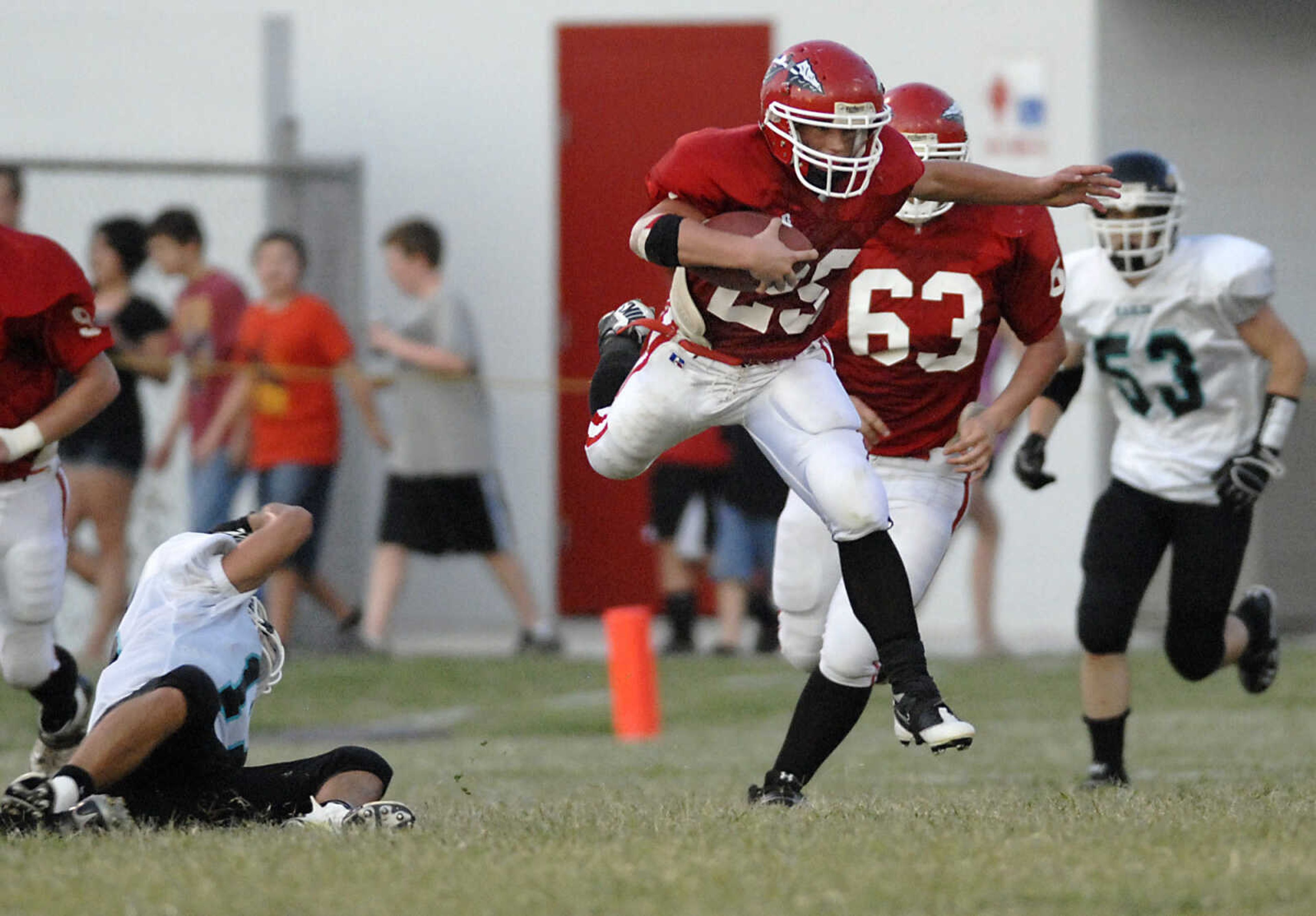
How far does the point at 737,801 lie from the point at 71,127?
770 cm

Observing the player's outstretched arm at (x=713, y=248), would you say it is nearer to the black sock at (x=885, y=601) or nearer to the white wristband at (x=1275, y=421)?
the black sock at (x=885, y=601)

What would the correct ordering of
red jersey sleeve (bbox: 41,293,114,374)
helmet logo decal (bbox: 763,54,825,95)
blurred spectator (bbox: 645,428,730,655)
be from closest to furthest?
1. helmet logo decal (bbox: 763,54,825,95)
2. red jersey sleeve (bbox: 41,293,114,374)
3. blurred spectator (bbox: 645,428,730,655)

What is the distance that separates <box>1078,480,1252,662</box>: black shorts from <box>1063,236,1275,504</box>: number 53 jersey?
7cm

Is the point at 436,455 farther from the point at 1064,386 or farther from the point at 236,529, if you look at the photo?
the point at 236,529

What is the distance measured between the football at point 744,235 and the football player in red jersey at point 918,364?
2.59ft

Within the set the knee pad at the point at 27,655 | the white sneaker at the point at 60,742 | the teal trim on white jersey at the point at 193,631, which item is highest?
the teal trim on white jersey at the point at 193,631

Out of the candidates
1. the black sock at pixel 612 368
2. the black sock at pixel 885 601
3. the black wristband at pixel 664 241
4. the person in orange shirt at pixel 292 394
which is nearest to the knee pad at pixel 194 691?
the black sock at pixel 612 368

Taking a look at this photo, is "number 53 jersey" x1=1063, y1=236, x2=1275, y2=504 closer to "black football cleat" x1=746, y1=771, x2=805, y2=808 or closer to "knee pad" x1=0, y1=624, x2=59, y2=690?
"black football cleat" x1=746, y1=771, x2=805, y2=808

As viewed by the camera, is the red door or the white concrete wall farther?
the red door

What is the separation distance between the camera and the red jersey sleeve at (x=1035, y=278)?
5.59 metres

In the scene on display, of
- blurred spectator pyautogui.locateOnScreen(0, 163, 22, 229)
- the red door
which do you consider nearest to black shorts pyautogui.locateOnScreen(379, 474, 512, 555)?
the red door

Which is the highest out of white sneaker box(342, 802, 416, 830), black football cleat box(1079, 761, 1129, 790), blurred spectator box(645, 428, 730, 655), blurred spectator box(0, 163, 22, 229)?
blurred spectator box(0, 163, 22, 229)

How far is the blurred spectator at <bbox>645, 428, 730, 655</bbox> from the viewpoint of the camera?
1106cm

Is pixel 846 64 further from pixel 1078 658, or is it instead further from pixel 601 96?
pixel 601 96
